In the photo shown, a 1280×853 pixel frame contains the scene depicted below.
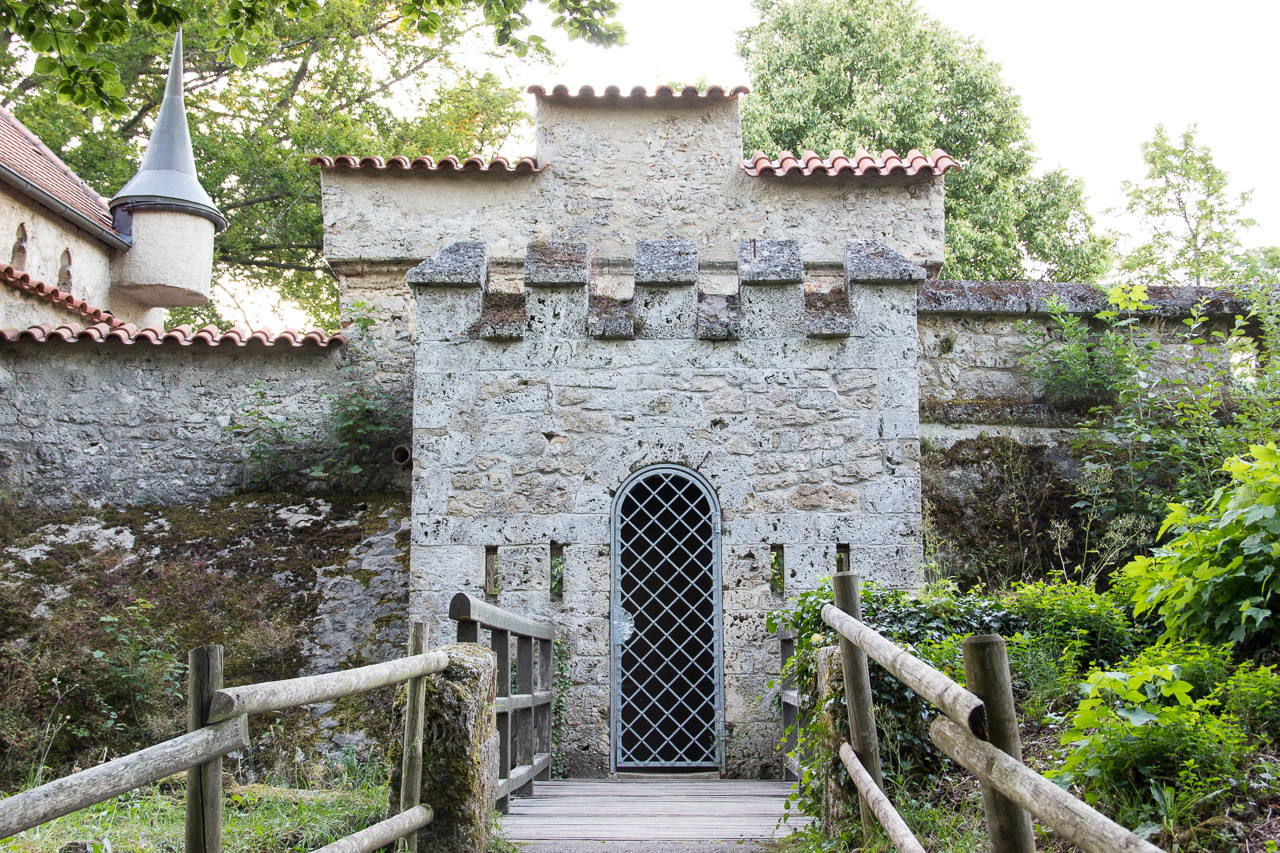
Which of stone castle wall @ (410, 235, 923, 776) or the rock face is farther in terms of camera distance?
stone castle wall @ (410, 235, 923, 776)

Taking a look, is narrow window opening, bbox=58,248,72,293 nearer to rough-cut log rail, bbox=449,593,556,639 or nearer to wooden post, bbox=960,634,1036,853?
rough-cut log rail, bbox=449,593,556,639

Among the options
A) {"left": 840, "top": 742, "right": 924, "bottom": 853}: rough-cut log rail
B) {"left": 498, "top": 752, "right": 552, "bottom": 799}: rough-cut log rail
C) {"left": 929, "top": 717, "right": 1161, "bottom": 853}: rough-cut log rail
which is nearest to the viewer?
{"left": 929, "top": 717, "right": 1161, "bottom": 853}: rough-cut log rail

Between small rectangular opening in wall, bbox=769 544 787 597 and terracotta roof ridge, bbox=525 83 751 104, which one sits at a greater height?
terracotta roof ridge, bbox=525 83 751 104

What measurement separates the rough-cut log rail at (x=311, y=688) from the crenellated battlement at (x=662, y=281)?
333 cm

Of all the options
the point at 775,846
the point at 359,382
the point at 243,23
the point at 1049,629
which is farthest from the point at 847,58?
the point at 775,846

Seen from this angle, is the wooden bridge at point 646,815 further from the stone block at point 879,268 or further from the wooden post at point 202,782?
the stone block at point 879,268

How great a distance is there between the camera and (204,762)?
2.09 meters

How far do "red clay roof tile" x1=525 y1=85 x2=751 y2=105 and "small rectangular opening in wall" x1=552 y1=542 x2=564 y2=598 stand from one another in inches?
208

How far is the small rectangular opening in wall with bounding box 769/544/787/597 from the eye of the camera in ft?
19.9

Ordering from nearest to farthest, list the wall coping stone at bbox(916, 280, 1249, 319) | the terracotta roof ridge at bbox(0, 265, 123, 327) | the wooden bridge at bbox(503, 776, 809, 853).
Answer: the wooden bridge at bbox(503, 776, 809, 853) → the wall coping stone at bbox(916, 280, 1249, 319) → the terracotta roof ridge at bbox(0, 265, 123, 327)

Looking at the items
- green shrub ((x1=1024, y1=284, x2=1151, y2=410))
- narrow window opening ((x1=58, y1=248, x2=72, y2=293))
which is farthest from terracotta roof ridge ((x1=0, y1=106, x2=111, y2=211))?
green shrub ((x1=1024, y1=284, x2=1151, y2=410))

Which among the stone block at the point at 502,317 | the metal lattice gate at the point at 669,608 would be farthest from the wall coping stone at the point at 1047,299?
the stone block at the point at 502,317

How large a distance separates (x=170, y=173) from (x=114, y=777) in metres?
12.8

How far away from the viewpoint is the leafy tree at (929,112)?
16.5m
